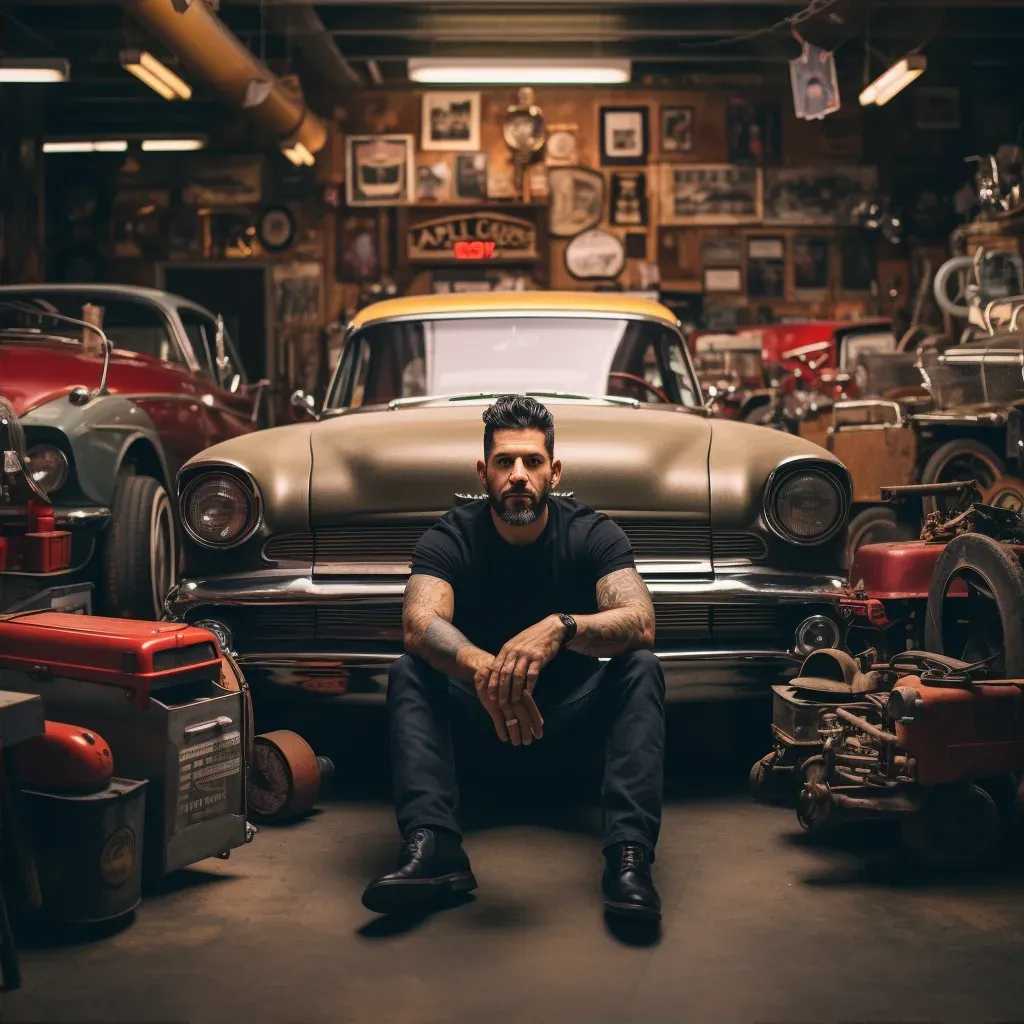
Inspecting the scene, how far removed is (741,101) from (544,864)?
1368 centimetres

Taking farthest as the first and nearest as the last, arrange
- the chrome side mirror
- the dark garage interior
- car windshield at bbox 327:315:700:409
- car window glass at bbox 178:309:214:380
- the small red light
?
the small red light → car window glass at bbox 178:309:214:380 → the chrome side mirror → car windshield at bbox 327:315:700:409 → the dark garage interior

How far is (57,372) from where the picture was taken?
5.99 meters

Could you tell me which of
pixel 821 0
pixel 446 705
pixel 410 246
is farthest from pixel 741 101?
pixel 446 705

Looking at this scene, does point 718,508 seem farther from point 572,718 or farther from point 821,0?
point 821,0

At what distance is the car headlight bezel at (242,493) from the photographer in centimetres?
427

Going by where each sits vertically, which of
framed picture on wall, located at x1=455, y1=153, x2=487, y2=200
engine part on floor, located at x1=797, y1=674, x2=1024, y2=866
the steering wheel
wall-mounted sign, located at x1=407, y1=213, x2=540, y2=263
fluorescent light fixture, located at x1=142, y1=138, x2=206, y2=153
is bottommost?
engine part on floor, located at x1=797, y1=674, x2=1024, y2=866

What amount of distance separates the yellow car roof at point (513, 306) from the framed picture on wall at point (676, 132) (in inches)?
417

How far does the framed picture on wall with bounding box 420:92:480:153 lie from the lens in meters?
15.8

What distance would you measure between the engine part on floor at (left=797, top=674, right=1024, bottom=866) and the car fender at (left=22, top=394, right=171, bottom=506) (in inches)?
127

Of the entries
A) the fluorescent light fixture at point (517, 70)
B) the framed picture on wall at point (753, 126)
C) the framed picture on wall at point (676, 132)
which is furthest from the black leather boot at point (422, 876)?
the framed picture on wall at point (753, 126)

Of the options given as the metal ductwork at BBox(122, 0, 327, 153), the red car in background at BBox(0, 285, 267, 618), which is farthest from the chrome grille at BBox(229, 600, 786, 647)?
the metal ductwork at BBox(122, 0, 327, 153)

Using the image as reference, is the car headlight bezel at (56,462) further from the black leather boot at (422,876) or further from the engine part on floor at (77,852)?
the black leather boot at (422,876)

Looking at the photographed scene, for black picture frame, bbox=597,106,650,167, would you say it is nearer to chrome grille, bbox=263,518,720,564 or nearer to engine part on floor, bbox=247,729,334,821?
chrome grille, bbox=263,518,720,564

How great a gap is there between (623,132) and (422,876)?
45.1 ft
